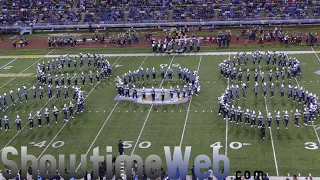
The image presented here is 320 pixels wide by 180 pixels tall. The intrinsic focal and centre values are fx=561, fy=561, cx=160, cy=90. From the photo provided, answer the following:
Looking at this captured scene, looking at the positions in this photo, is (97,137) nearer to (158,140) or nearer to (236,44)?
(158,140)

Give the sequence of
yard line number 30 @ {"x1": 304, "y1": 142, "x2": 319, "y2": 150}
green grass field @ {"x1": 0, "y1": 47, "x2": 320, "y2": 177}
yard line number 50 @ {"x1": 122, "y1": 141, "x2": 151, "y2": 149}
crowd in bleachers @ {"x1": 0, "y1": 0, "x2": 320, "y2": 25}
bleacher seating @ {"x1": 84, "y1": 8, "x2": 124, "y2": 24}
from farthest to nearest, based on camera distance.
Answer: bleacher seating @ {"x1": 84, "y1": 8, "x2": 124, "y2": 24} → crowd in bleachers @ {"x1": 0, "y1": 0, "x2": 320, "y2": 25} → yard line number 50 @ {"x1": 122, "y1": 141, "x2": 151, "y2": 149} → yard line number 30 @ {"x1": 304, "y1": 142, "x2": 319, "y2": 150} → green grass field @ {"x1": 0, "y1": 47, "x2": 320, "y2": 177}

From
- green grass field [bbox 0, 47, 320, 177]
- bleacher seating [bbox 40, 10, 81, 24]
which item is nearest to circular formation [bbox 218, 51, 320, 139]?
green grass field [bbox 0, 47, 320, 177]

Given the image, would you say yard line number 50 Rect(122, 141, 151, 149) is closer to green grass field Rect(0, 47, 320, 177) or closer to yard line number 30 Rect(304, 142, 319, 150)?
green grass field Rect(0, 47, 320, 177)

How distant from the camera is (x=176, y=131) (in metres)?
21.8

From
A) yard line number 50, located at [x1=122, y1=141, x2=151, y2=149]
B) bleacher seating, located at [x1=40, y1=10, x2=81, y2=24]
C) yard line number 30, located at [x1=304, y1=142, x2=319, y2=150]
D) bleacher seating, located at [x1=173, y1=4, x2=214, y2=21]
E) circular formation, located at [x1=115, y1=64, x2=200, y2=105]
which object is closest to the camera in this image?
yard line number 30, located at [x1=304, y1=142, x2=319, y2=150]

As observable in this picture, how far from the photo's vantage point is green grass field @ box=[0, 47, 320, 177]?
62.7 feet

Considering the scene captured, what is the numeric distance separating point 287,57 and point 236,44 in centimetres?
619

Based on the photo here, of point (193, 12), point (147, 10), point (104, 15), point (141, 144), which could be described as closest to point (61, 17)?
point (104, 15)

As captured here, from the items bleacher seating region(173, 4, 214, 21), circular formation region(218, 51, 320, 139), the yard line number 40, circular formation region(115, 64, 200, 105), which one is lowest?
the yard line number 40

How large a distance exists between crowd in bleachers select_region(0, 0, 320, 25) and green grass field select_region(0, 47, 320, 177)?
18240 mm

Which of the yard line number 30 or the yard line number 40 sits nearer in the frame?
the yard line number 30

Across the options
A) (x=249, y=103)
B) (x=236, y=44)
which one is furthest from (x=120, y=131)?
(x=236, y=44)

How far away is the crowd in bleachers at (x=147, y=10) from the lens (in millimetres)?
46500

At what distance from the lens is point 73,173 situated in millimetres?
15359
